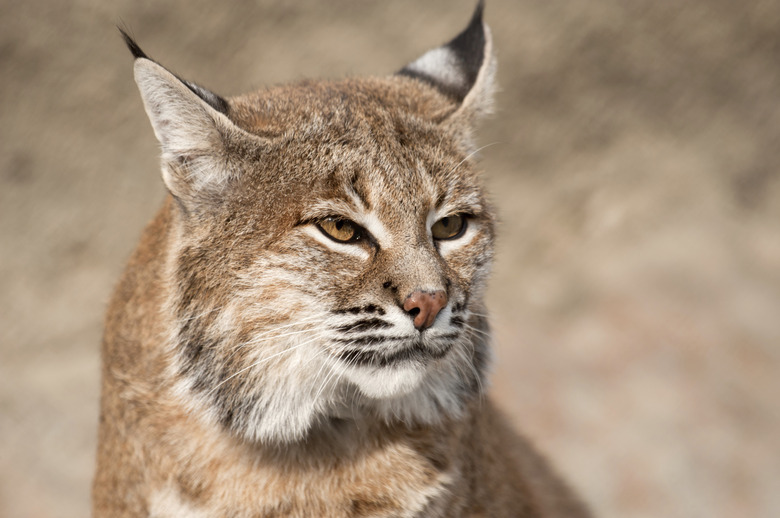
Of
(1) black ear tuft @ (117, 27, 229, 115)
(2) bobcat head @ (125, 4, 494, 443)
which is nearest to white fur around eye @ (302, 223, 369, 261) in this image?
(2) bobcat head @ (125, 4, 494, 443)

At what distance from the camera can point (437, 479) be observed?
118 inches

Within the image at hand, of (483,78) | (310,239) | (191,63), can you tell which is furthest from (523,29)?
(310,239)

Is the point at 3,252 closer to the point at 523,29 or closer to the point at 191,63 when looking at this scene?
the point at 191,63

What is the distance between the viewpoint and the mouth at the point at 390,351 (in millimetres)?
2521

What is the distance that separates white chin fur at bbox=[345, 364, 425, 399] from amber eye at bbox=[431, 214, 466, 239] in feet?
1.69

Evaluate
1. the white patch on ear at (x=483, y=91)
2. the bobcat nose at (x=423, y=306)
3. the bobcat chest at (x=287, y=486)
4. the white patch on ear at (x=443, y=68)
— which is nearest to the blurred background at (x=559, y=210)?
the white patch on ear at (x=443, y=68)

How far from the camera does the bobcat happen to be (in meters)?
2.58

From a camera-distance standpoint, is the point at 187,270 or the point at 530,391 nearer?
the point at 187,270

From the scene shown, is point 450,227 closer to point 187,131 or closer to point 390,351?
point 390,351

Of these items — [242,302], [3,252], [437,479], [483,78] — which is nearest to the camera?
[242,302]

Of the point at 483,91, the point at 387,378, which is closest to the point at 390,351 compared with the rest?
the point at 387,378

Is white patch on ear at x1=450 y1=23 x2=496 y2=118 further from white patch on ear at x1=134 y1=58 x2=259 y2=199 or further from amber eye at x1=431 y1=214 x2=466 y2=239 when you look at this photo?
white patch on ear at x1=134 y1=58 x2=259 y2=199

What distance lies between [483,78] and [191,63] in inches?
119

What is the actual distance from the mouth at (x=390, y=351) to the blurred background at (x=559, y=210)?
9.84 ft
